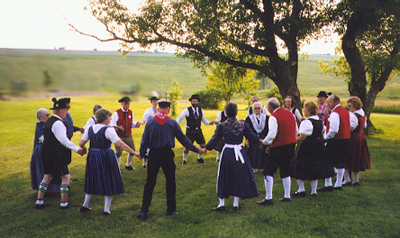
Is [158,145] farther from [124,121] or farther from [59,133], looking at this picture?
[124,121]

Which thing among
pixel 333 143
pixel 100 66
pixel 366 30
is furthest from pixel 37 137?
pixel 366 30

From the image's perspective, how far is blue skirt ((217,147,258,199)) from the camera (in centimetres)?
540

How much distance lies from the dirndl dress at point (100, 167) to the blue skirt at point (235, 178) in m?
2.16

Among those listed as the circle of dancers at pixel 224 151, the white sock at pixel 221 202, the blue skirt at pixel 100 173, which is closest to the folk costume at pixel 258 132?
the circle of dancers at pixel 224 151

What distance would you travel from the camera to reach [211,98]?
138 feet

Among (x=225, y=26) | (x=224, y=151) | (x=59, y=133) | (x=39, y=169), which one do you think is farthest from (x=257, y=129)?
(x=225, y=26)

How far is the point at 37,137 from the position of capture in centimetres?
642

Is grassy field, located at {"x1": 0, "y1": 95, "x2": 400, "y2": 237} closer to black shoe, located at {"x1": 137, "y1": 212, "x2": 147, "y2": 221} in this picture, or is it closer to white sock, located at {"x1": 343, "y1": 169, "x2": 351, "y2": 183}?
black shoe, located at {"x1": 137, "y1": 212, "x2": 147, "y2": 221}

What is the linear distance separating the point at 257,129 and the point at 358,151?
2.63 m

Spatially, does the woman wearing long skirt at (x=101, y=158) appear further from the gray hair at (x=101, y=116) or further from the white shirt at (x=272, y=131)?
the white shirt at (x=272, y=131)

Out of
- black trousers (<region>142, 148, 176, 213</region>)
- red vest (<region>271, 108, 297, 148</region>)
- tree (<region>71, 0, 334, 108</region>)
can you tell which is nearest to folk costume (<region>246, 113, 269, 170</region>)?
red vest (<region>271, 108, 297, 148</region>)

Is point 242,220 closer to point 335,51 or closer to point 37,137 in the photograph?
point 37,137

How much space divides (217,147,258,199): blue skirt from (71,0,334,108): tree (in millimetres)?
8700

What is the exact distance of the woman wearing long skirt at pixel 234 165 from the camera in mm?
5410
